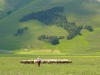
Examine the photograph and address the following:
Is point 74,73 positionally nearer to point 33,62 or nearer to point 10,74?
point 10,74

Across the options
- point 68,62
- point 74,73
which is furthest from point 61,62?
point 74,73

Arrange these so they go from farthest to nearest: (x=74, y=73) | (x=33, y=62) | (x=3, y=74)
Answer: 1. (x=33, y=62)
2. (x=74, y=73)
3. (x=3, y=74)

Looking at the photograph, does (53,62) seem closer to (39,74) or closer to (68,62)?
(68,62)

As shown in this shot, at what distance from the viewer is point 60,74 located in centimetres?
5503

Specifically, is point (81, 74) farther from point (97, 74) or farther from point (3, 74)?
point (3, 74)

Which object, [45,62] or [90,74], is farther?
[45,62]

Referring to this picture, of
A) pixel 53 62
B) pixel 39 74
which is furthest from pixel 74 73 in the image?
pixel 53 62

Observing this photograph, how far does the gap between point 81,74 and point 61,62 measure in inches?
1366

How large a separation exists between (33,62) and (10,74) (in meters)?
35.8

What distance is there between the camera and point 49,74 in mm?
54750

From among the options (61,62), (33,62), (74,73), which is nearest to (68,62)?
(61,62)

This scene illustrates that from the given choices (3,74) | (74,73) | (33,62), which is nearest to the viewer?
(3,74)

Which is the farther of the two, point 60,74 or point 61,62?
point 61,62

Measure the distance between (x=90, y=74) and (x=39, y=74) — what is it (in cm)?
817
